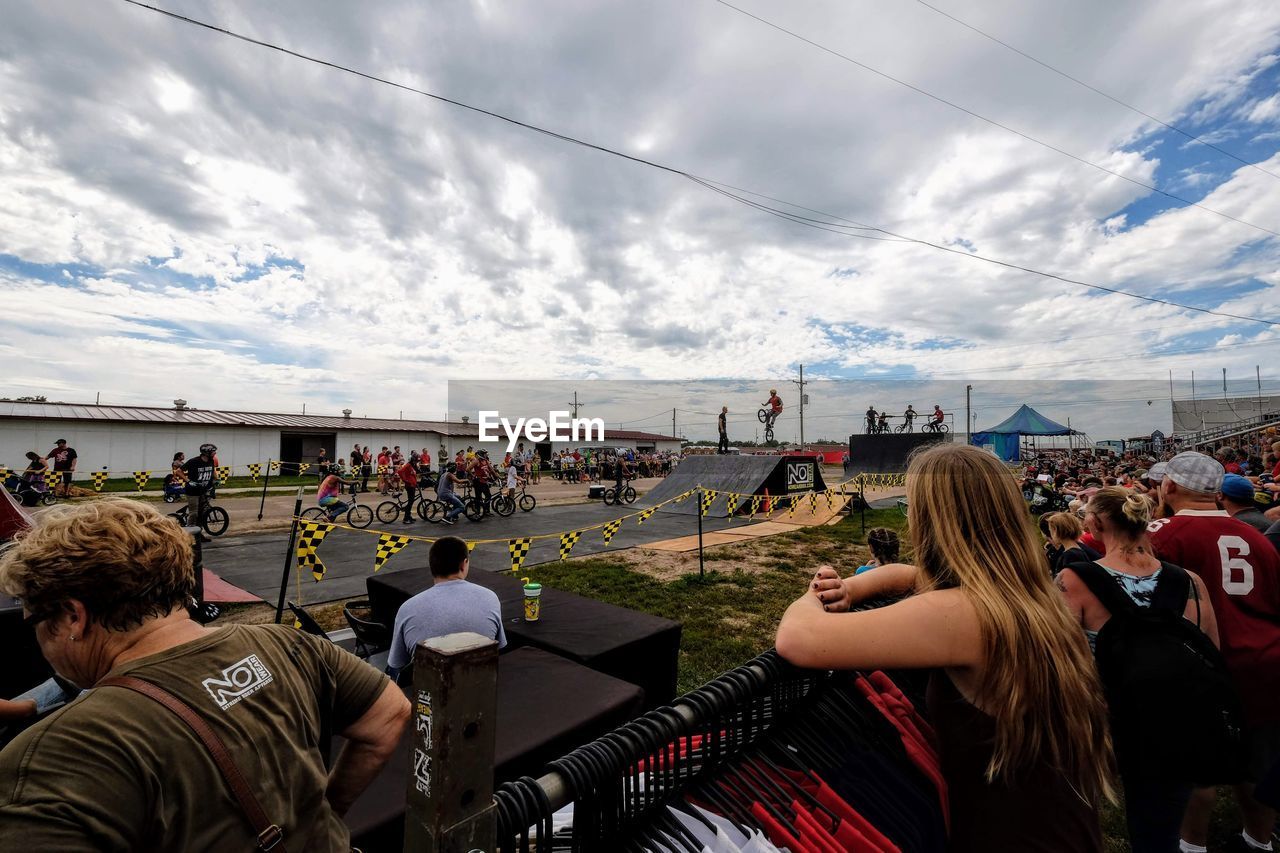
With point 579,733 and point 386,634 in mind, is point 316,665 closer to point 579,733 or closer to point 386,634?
point 579,733

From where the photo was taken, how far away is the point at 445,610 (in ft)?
10.1

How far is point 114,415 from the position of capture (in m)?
27.3

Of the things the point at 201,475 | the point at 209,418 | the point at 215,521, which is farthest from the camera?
the point at 209,418

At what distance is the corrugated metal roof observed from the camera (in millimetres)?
26312

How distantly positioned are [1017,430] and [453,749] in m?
36.9

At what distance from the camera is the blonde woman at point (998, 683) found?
115cm

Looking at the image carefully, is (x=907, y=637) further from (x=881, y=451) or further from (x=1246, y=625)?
(x=881, y=451)

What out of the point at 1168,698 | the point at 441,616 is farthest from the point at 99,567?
the point at 1168,698

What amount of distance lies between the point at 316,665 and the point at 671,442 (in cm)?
6140

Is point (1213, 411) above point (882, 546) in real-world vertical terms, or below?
above

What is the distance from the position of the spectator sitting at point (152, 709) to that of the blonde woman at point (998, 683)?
3.73ft

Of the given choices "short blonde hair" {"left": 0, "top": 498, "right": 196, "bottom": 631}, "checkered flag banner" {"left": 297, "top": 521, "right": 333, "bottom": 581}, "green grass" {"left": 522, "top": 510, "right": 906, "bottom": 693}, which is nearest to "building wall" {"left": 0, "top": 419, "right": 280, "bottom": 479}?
"checkered flag banner" {"left": 297, "top": 521, "right": 333, "bottom": 581}

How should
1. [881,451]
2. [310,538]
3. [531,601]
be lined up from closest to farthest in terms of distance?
[531,601]
[310,538]
[881,451]

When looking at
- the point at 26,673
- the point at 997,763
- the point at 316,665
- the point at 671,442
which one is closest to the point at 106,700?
the point at 316,665
